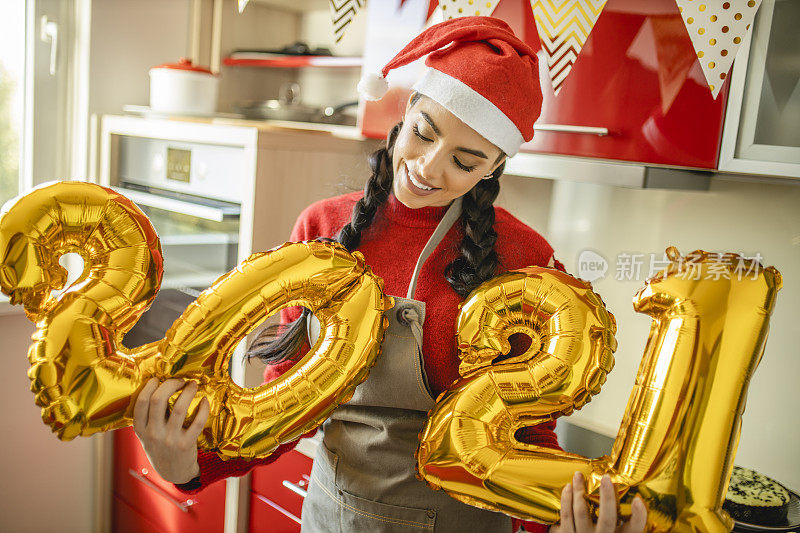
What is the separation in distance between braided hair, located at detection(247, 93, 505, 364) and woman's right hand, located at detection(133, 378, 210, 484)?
24 cm

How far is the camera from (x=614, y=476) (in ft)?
2.48

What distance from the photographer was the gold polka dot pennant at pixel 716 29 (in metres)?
0.97

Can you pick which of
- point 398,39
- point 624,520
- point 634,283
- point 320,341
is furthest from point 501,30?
point 634,283

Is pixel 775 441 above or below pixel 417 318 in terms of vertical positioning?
below

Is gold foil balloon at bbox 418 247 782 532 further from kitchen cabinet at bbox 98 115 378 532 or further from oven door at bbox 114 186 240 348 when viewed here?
oven door at bbox 114 186 240 348

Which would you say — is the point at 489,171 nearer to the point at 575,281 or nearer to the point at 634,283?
the point at 575,281

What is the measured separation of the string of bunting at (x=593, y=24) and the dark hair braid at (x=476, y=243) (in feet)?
0.69

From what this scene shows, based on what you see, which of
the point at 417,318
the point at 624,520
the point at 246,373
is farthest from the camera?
the point at 246,373

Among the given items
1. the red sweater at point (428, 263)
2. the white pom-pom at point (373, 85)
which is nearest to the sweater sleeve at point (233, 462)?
the red sweater at point (428, 263)

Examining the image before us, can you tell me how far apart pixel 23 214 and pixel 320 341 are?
14.4 inches

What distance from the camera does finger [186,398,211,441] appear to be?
2.59 feet

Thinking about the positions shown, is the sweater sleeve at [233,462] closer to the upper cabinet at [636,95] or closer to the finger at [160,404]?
the finger at [160,404]

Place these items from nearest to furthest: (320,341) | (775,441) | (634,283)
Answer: (320,341)
(775,441)
(634,283)

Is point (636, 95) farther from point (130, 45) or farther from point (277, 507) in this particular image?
point (130, 45)
